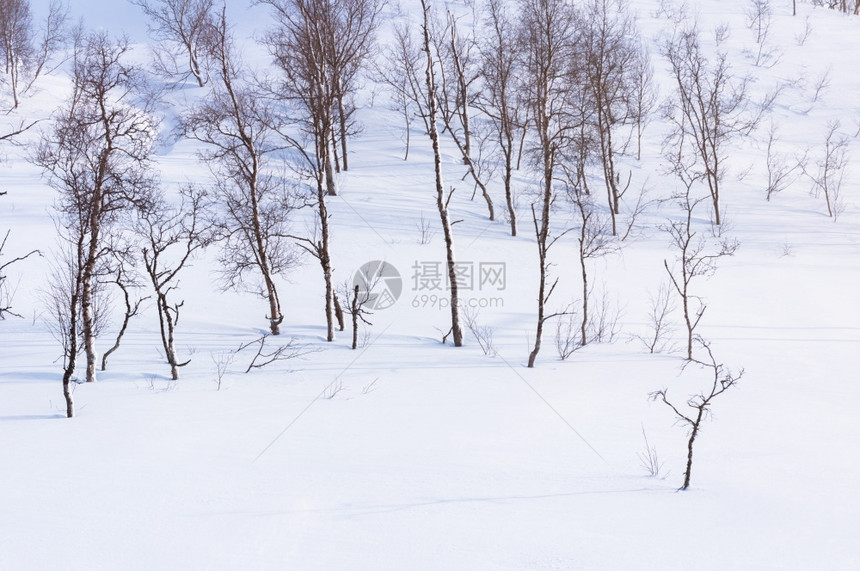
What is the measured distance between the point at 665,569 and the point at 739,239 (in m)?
21.5

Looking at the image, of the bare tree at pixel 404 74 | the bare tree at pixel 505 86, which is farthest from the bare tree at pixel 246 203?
the bare tree at pixel 404 74

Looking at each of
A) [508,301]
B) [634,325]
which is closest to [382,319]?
[508,301]

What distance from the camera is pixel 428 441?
7.02 meters

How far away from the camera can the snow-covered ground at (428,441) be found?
4633mm

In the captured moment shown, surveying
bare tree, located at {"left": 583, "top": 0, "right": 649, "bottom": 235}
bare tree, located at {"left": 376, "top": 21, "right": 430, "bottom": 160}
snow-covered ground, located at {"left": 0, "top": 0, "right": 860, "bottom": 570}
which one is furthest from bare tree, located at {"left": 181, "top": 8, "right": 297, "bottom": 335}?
bare tree, located at {"left": 376, "top": 21, "right": 430, "bottom": 160}

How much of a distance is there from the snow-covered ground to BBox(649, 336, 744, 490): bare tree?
25 centimetres

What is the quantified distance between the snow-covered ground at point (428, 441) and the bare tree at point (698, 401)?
0.25m

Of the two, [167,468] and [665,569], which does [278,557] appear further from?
[665,569]

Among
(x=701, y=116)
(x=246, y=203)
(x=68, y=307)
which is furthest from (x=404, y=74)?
(x=68, y=307)

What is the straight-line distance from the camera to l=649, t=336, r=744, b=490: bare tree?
5576mm

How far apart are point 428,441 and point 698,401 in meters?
5.02

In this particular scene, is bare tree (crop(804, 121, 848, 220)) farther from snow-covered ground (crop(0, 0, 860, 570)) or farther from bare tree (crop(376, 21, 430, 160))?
bare tree (crop(376, 21, 430, 160))

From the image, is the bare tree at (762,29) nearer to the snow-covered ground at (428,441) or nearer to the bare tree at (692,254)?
the bare tree at (692,254)

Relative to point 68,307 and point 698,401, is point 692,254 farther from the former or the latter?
point 68,307
